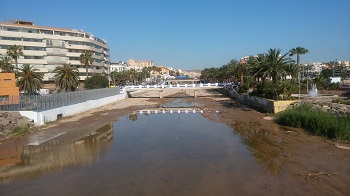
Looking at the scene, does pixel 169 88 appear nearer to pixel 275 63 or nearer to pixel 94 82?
pixel 94 82

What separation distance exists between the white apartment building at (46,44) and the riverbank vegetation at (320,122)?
69.9 m

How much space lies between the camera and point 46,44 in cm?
7769

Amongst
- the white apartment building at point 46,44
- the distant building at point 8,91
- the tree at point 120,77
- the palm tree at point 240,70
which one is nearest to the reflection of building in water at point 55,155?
the distant building at point 8,91

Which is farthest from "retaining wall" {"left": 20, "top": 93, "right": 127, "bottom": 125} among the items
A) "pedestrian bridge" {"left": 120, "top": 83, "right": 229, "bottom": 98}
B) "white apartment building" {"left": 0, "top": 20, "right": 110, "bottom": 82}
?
"white apartment building" {"left": 0, "top": 20, "right": 110, "bottom": 82}

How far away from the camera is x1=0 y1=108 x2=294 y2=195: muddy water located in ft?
36.5

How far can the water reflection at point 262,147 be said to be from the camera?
44.8 ft

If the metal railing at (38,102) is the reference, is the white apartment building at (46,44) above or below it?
above

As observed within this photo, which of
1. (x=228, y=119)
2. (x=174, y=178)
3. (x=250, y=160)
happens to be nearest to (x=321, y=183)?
(x=250, y=160)

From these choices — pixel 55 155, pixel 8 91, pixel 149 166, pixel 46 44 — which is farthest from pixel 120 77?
pixel 149 166

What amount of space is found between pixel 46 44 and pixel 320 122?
75549 mm

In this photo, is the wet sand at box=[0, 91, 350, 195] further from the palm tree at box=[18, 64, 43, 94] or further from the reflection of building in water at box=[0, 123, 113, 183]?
the palm tree at box=[18, 64, 43, 94]

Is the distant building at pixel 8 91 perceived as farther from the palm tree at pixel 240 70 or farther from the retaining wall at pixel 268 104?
the palm tree at pixel 240 70

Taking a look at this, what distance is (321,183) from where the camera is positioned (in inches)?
429

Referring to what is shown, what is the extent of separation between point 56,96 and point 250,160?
22612mm
